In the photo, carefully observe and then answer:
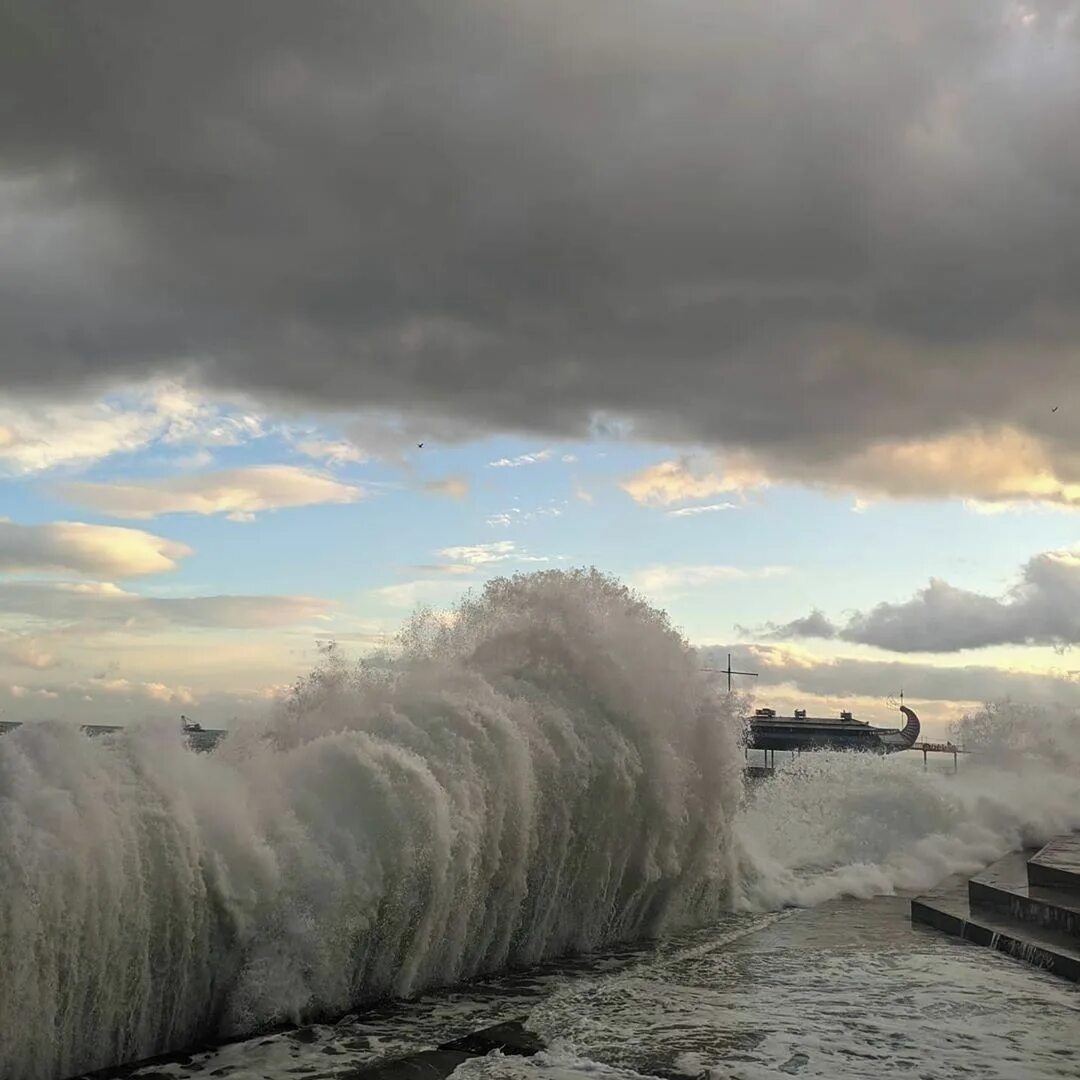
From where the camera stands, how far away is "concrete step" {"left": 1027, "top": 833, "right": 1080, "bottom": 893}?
13211mm

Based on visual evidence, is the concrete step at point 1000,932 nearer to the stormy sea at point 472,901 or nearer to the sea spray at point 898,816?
the stormy sea at point 472,901

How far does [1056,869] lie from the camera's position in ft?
44.8

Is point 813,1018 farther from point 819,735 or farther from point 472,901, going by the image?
point 819,735

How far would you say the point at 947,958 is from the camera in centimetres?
1122

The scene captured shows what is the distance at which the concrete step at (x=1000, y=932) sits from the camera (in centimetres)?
1052

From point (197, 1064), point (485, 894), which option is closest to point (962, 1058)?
point (485, 894)

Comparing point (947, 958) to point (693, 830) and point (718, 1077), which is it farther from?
point (718, 1077)

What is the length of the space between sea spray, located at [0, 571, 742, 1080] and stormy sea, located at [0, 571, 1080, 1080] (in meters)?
0.02

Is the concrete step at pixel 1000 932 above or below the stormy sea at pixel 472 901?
below

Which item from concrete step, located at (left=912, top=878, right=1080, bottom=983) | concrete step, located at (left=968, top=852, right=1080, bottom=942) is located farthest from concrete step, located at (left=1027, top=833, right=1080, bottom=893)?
concrete step, located at (left=912, top=878, right=1080, bottom=983)

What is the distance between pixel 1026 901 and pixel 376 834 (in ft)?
27.8

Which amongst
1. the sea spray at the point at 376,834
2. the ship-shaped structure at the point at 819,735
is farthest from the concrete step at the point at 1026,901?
the ship-shaped structure at the point at 819,735

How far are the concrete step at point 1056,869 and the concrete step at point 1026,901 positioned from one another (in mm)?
85

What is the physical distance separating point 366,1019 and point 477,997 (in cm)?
125
